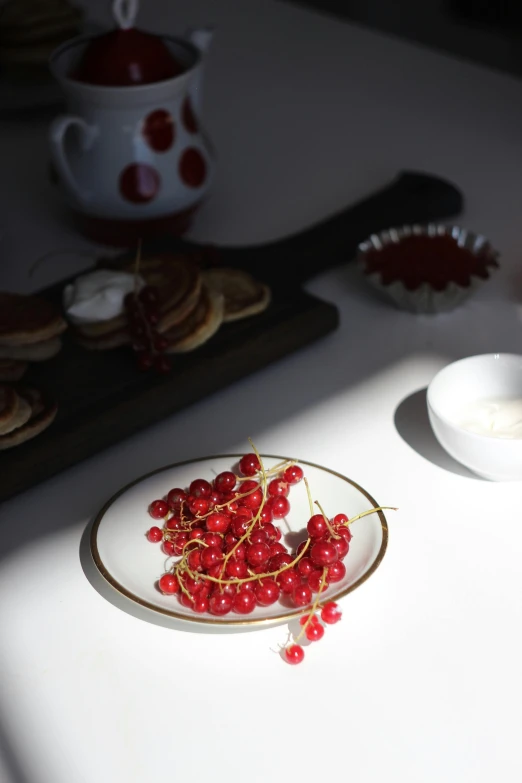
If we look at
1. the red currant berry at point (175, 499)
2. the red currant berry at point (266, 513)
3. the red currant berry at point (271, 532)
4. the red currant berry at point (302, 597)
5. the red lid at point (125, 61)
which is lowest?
the red currant berry at point (175, 499)

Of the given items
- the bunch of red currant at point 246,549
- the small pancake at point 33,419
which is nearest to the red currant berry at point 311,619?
the bunch of red currant at point 246,549

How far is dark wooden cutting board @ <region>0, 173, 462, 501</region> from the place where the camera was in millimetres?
903

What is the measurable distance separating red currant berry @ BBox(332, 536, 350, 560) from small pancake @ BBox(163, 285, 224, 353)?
0.33m

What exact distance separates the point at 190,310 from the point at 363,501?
0.33 meters

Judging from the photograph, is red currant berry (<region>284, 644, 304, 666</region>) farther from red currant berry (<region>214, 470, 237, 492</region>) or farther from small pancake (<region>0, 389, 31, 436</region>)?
small pancake (<region>0, 389, 31, 436</region>)

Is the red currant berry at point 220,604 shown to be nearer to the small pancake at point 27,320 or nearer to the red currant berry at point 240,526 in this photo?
the red currant berry at point 240,526

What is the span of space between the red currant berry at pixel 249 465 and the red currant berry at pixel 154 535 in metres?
0.10

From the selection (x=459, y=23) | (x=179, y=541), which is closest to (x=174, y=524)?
(x=179, y=541)

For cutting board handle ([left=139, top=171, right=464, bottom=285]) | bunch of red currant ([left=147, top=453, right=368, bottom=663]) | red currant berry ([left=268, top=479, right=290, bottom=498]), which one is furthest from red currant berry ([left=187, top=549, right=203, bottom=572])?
cutting board handle ([left=139, top=171, right=464, bottom=285])

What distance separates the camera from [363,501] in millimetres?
793

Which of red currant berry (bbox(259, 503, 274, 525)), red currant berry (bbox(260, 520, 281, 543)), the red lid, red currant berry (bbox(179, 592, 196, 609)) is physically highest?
the red lid

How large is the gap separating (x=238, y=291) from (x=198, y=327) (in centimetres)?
10

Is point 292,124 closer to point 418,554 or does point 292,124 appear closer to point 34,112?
point 34,112

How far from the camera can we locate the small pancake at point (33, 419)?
88 centimetres
